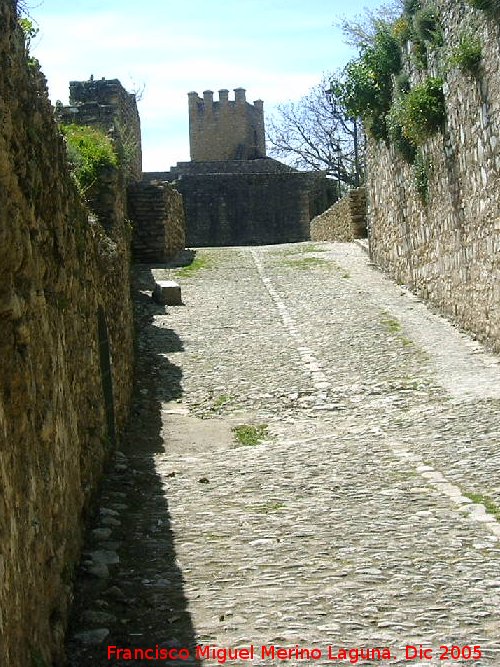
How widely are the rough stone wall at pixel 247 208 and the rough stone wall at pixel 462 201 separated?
17311mm

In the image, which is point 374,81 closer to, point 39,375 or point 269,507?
point 269,507

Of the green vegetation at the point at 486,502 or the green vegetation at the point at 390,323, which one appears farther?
the green vegetation at the point at 390,323

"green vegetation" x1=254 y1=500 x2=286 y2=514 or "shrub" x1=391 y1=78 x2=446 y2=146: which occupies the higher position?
"shrub" x1=391 y1=78 x2=446 y2=146

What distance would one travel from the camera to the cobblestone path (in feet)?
14.1

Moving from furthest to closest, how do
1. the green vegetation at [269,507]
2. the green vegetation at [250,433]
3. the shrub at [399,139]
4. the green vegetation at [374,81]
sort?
the green vegetation at [374,81]
the shrub at [399,139]
the green vegetation at [250,433]
the green vegetation at [269,507]

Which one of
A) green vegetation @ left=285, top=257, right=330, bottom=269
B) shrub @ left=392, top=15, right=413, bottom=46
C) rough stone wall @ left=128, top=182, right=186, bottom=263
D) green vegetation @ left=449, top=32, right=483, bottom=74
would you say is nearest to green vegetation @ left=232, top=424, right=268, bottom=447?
green vegetation @ left=449, top=32, right=483, bottom=74

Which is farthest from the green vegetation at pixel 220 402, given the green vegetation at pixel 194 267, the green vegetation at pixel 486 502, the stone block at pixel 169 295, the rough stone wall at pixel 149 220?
the rough stone wall at pixel 149 220

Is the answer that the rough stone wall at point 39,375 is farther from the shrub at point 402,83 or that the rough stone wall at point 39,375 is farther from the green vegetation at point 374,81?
the green vegetation at point 374,81

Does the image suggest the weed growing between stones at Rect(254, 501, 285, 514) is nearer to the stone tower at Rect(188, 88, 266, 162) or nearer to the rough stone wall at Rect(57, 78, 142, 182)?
the rough stone wall at Rect(57, 78, 142, 182)

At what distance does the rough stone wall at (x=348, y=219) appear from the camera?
24141 mm

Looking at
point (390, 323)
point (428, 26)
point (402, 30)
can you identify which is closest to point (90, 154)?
point (390, 323)

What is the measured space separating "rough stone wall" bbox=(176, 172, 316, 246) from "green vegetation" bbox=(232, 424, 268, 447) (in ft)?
79.8

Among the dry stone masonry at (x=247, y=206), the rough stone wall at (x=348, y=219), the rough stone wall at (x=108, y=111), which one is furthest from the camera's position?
the dry stone masonry at (x=247, y=206)

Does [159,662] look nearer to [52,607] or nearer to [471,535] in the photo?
[52,607]
